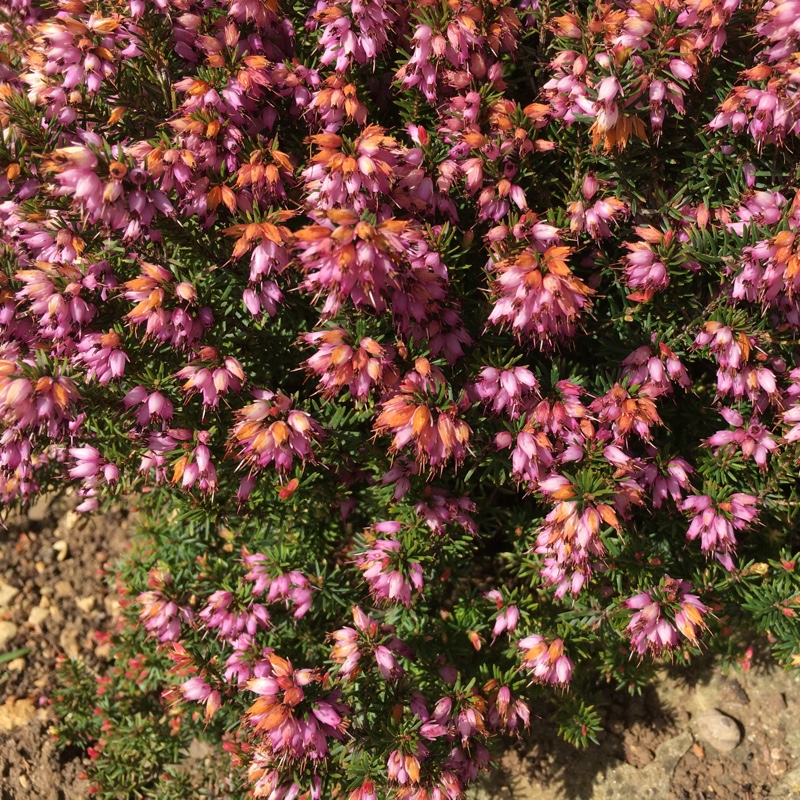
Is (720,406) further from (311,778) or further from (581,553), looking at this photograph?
(311,778)

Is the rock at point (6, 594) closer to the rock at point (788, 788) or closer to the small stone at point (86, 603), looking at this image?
the small stone at point (86, 603)

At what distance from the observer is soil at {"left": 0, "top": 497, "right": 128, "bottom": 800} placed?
489 cm

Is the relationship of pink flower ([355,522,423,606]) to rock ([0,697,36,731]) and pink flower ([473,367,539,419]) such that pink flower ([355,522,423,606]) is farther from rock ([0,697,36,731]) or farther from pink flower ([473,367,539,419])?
rock ([0,697,36,731])

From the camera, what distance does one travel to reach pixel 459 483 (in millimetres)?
3934

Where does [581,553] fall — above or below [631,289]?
below

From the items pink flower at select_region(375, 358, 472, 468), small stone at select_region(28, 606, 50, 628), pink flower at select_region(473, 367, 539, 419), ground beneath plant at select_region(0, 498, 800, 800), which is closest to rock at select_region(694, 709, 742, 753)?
ground beneath plant at select_region(0, 498, 800, 800)

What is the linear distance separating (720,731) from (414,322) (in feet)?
11.0

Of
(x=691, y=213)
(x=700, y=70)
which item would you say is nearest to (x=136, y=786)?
(x=691, y=213)

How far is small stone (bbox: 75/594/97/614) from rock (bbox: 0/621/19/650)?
0.48 meters

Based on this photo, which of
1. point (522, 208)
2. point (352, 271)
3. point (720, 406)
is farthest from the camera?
point (720, 406)

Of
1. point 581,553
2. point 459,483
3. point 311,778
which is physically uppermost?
point 581,553

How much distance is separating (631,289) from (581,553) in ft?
4.41

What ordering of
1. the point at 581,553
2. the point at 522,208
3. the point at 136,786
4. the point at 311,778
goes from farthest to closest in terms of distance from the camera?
the point at 136,786
the point at 311,778
the point at 522,208
the point at 581,553

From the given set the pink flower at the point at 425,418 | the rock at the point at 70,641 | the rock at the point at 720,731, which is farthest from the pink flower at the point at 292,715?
the rock at the point at 70,641
